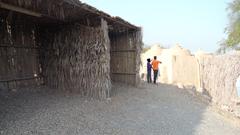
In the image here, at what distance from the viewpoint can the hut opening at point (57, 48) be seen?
725cm

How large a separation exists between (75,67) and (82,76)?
432mm

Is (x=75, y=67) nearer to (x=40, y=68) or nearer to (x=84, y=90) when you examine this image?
(x=84, y=90)

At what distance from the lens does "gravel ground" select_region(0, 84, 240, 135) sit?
486cm

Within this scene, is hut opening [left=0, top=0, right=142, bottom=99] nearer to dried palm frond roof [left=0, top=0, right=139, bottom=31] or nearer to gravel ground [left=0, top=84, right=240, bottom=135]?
dried palm frond roof [left=0, top=0, right=139, bottom=31]

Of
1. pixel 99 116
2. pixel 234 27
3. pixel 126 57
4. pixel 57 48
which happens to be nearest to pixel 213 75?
pixel 126 57

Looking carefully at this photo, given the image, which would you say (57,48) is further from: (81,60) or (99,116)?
(99,116)

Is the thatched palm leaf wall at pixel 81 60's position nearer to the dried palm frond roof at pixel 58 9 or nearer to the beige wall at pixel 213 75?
the dried palm frond roof at pixel 58 9

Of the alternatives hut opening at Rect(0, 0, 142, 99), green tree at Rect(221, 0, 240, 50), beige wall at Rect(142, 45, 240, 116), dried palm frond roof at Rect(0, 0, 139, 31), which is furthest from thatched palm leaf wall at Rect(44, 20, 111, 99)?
green tree at Rect(221, 0, 240, 50)

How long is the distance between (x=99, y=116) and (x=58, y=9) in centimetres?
333

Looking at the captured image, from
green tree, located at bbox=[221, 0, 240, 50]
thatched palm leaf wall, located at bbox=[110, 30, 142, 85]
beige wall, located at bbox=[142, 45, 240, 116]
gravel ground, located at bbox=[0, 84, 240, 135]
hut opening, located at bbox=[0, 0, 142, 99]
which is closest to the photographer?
gravel ground, located at bbox=[0, 84, 240, 135]

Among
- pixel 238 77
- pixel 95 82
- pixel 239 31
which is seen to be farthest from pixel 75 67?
pixel 239 31

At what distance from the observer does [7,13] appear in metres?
7.00

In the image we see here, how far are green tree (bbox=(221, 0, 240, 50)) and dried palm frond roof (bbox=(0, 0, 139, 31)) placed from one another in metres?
14.6

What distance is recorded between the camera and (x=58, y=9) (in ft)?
22.6
